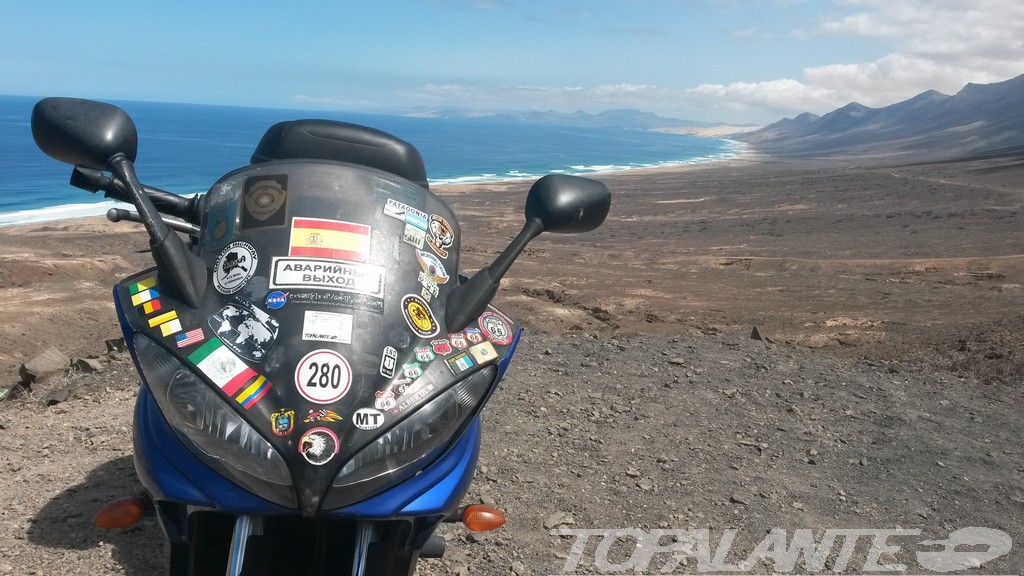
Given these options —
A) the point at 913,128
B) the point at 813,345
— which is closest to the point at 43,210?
the point at 813,345

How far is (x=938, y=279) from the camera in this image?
18.0 metres

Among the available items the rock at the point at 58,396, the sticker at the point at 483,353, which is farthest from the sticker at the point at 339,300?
the rock at the point at 58,396

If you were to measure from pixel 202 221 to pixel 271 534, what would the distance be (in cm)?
121

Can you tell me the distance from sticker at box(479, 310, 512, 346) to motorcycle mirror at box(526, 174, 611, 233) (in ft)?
1.19

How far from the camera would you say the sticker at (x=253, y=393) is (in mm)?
2154

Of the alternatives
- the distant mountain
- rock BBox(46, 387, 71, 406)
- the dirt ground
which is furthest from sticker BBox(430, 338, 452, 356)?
the distant mountain

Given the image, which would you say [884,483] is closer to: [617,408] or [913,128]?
[617,408]

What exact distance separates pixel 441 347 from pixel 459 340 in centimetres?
9

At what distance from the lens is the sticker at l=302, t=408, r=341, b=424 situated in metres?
2.11

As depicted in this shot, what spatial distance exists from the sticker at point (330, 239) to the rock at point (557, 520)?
2409 mm

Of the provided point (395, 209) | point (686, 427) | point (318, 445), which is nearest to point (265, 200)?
point (395, 209)

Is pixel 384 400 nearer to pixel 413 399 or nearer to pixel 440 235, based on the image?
pixel 413 399

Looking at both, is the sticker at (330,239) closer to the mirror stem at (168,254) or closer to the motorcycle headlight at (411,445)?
the mirror stem at (168,254)

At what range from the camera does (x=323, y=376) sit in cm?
221
